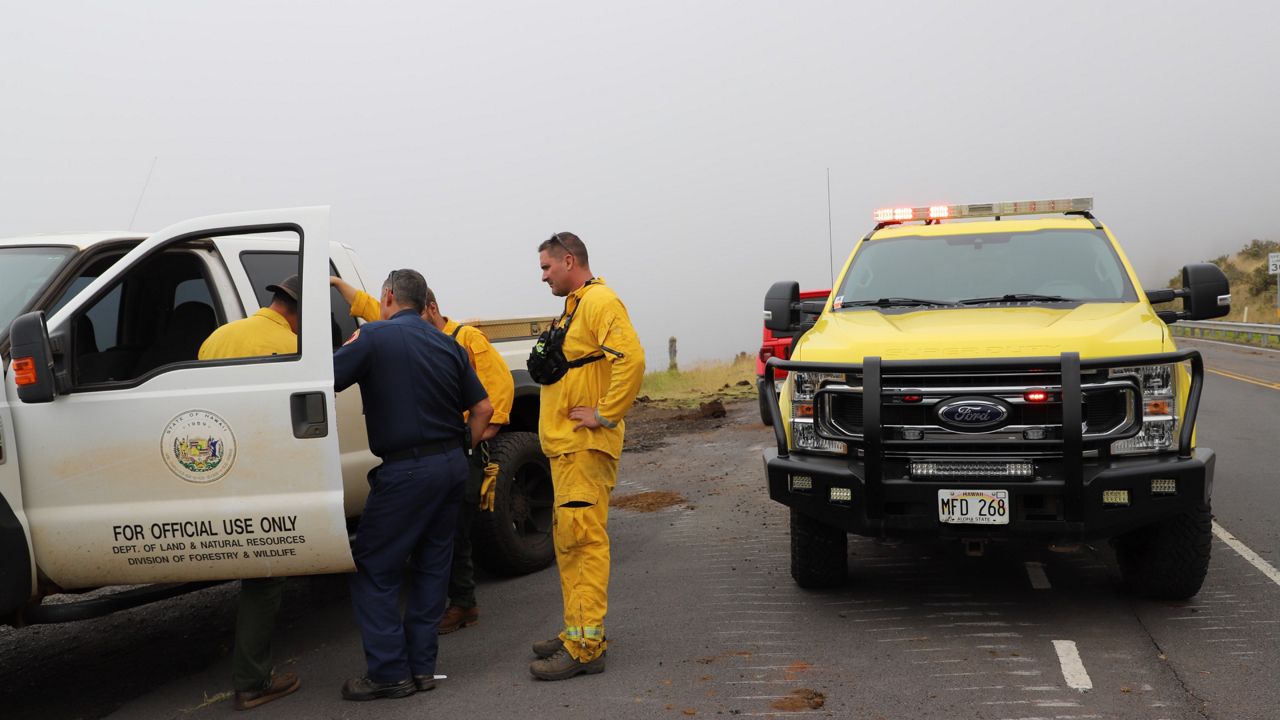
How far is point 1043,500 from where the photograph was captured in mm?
5078

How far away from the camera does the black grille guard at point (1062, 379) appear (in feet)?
16.3

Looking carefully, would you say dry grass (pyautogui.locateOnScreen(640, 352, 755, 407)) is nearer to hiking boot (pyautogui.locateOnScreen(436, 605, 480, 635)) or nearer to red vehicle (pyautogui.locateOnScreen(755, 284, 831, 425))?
red vehicle (pyautogui.locateOnScreen(755, 284, 831, 425))

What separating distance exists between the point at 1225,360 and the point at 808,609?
22.9 m

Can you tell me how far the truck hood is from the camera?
5.17 metres

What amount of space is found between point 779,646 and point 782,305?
2399 millimetres

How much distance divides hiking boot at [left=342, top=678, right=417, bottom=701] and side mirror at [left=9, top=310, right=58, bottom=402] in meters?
1.76

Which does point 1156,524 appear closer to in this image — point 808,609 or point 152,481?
point 808,609

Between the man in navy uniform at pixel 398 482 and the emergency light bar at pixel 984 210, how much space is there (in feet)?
12.8

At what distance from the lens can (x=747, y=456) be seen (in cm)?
1205

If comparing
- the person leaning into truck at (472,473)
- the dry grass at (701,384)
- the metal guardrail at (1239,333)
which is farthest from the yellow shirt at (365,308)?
the metal guardrail at (1239,333)

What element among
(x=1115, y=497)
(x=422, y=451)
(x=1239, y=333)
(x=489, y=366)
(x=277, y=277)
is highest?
(x=277, y=277)

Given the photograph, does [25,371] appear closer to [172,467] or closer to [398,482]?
[172,467]

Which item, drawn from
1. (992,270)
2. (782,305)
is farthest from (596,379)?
(992,270)

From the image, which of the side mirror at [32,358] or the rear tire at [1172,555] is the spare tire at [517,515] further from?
the rear tire at [1172,555]
